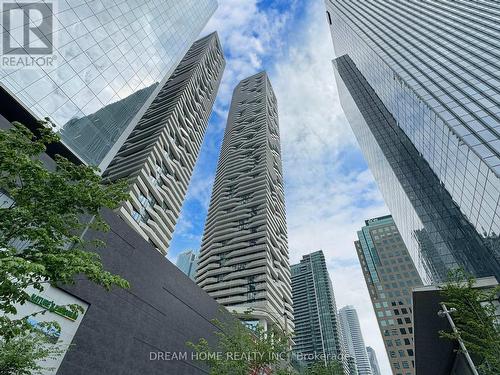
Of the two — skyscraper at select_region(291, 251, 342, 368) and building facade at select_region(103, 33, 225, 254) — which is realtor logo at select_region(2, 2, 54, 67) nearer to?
building facade at select_region(103, 33, 225, 254)

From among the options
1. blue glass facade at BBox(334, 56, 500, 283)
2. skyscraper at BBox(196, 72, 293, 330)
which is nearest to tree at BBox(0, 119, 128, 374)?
blue glass facade at BBox(334, 56, 500, 283)

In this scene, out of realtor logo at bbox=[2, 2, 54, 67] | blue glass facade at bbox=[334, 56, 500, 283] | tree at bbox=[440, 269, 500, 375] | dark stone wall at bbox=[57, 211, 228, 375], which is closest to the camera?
tree at bbox=[440, 269, 500, 375]

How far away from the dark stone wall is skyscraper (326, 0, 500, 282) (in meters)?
28.6

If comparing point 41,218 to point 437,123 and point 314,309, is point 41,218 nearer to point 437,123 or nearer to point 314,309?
point 437,123

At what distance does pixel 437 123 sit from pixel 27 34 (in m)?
39.9

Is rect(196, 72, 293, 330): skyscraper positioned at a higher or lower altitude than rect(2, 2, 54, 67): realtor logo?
higher

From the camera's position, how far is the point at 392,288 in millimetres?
88500

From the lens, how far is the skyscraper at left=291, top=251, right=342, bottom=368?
125875 mm

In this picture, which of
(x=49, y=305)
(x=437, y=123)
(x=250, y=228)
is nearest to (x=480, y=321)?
(x=49, y=305)

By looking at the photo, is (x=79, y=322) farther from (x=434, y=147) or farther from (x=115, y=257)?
(x=434, y=147)

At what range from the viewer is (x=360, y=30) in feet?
217

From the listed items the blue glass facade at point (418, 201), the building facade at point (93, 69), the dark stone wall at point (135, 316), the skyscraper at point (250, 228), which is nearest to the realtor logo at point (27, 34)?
the building facade at point (93, 69)

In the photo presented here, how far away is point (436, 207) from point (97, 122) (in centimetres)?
4868

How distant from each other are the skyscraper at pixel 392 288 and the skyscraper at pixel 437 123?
31839 millimetres
